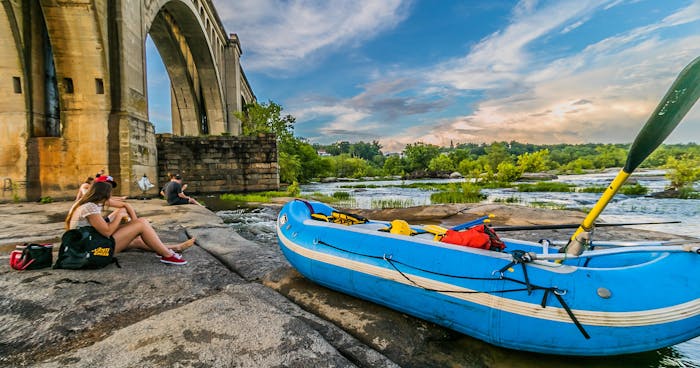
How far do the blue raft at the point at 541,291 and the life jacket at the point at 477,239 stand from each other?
0.15 metres

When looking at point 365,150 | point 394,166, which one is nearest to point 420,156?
point 394,166

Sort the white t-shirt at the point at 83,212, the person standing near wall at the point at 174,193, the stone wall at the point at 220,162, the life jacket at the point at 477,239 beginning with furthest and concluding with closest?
the stone wall at the point at 220,162 → the person standing near wall at the point at 174,193 → the white t-shirt at the point at 83,212 → the life jacket at the point at 477,239

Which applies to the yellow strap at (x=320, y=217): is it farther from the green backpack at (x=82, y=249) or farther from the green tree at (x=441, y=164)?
the green tree at (x=441, y=164)

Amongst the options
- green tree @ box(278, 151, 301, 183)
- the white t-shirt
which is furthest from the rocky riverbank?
green tree @ box(278, 151, 301, 183)

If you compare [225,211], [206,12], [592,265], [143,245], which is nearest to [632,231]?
[592,265]

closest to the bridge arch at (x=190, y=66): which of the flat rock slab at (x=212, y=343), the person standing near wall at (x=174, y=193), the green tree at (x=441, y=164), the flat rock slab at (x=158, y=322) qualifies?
the person standing near wall at (x=174, y=193)

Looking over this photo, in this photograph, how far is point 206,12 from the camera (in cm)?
2220

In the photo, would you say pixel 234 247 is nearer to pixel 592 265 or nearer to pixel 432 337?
pixel 432 337

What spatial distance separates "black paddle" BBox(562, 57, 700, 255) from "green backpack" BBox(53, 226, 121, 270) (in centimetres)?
407

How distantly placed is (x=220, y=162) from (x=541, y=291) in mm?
18724

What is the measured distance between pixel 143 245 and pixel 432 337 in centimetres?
334

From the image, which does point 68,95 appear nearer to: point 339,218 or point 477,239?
point 339,218

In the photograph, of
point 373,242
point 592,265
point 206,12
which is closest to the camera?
point 592,265

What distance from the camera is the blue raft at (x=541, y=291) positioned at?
172 centimetres
